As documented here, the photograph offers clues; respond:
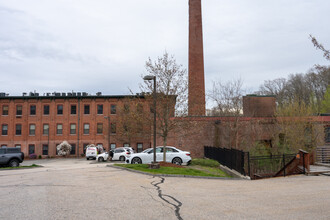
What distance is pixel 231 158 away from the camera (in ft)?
61.7

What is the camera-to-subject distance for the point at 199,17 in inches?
1416

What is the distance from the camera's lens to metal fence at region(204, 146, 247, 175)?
16.5 metres

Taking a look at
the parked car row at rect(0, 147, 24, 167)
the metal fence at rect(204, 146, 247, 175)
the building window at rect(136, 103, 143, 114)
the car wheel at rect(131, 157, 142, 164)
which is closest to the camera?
the metal fence at rect(204, 146, 247, 175)

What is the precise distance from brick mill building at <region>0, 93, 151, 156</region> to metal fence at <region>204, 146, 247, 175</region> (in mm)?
26828

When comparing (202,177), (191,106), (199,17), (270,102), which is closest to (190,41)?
(199,17)

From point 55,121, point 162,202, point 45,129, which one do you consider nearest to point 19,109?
point 45,129

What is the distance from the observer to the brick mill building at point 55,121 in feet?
166

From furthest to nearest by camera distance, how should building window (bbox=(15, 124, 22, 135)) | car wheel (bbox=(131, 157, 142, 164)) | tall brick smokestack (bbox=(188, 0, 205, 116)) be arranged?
building window (bbox=(15, 124, 22, 135)) < tall brick smokestack (bbox=(188, 0, 205, 116)) < car wheel (bbox=(131, 157, 142, 164))

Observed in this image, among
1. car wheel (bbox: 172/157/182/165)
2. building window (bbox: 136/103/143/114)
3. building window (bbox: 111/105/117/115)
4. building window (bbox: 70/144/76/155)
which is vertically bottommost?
building window (bbox: 70/144/76/155)

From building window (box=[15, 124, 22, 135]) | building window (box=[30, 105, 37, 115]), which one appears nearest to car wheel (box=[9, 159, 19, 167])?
building window (box=[15, 124, 22, 135])

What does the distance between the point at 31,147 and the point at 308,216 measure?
50429mm

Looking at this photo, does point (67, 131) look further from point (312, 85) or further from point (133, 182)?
point (312, 85)

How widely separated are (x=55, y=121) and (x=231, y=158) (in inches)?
1552

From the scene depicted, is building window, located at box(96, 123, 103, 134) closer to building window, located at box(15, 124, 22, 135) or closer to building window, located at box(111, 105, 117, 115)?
building window, located at box(111, 105, 117, 115)
